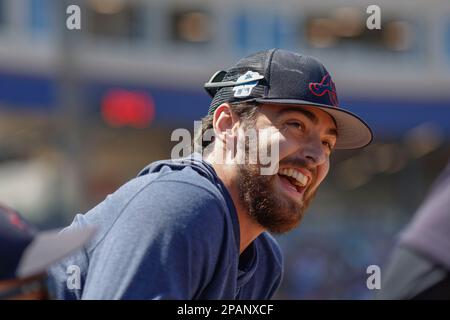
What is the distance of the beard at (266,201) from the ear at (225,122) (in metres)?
0.22

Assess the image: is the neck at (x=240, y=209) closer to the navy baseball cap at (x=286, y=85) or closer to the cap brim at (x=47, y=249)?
the navy baseball cap at (x=286, y=85)

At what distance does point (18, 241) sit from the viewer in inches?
84.2

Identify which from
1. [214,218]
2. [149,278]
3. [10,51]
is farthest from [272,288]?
[10,51]

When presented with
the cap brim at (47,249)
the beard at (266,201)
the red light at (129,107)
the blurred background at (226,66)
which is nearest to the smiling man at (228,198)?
the beard at (266,201)

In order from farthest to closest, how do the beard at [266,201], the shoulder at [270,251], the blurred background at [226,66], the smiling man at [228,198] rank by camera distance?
the blurred background at [226,66], the shoulder at [270,251], the beard at [266,201], the smiling man at [228,198]

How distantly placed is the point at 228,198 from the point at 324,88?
20.2 inches

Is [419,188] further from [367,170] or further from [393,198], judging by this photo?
[367,170]

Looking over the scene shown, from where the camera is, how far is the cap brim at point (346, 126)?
296cm

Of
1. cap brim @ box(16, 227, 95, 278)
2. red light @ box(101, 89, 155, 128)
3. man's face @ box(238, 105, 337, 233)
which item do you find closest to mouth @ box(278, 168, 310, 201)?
man's face @ box(238, 105, 337, 233)

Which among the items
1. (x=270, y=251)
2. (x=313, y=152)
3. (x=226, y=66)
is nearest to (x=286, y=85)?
(x=313, y=152)

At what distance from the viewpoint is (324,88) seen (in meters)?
2.99

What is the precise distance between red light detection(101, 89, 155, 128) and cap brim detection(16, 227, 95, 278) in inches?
688

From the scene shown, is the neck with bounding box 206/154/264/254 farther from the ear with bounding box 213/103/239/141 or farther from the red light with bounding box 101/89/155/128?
the red light with bounding box 101/89/155/128

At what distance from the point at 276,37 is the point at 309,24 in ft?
3.63
